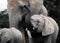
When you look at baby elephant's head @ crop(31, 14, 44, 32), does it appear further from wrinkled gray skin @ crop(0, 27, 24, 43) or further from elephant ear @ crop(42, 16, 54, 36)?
wrinkled gray skin @ crop(0, 27, 24, 43)

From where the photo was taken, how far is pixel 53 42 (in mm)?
6215

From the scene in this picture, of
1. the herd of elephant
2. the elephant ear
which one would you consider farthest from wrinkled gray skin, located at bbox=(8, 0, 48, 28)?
the elephant ear

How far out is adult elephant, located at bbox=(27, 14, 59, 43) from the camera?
5.58 meters

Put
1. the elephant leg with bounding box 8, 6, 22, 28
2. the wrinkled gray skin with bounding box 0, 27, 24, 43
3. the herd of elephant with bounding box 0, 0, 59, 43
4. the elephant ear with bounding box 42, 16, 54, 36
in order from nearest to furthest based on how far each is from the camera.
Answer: the wrinkled gray skin with bounding box 0, 27, 24, 43 < the herd of elephant with bounding box 0, 0, 59, 43 < the elephant ear with bounding box 42, 16, 54, 36 < the elephant leg with bounding box 8, 6, 22, 28

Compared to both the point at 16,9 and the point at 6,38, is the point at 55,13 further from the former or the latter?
the point at 6,38

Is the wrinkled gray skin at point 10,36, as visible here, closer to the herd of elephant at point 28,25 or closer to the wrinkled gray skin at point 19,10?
the herd of elephant at point 28,25

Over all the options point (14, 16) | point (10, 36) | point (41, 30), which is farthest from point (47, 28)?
point (14, 16)

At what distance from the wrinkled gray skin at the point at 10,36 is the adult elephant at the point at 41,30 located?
0.12 m

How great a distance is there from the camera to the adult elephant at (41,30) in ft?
18.3

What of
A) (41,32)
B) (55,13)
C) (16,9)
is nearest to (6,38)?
(41,32)

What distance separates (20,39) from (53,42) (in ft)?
2.06

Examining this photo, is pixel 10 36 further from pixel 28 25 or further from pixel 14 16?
pixel 14 16

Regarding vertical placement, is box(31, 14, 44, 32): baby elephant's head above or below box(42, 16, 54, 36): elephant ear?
above

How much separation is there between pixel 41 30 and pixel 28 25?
0.21 metres
